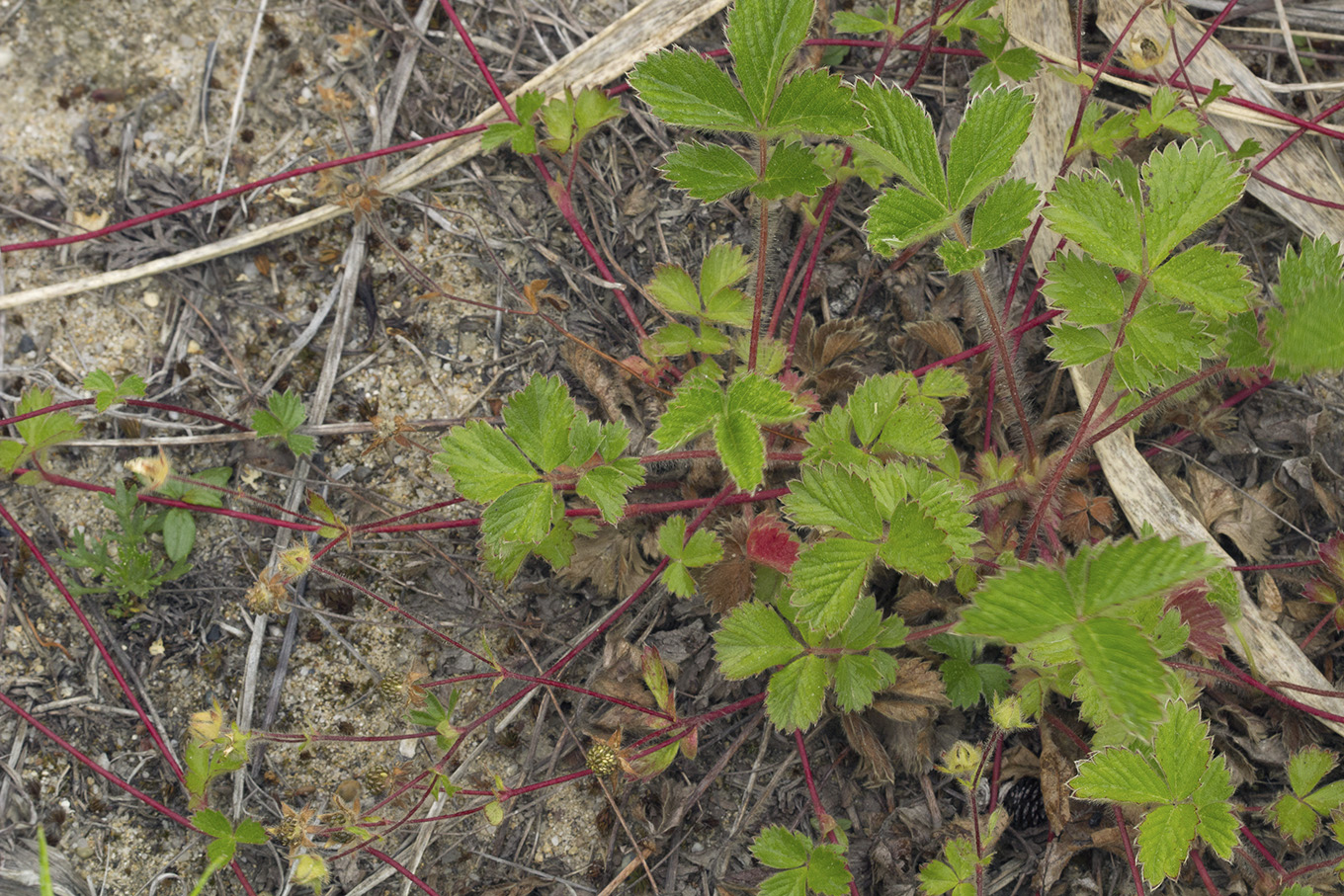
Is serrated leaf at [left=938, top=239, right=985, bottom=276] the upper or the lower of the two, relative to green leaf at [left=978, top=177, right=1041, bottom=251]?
lower

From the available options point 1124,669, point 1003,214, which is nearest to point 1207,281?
point 1003,214

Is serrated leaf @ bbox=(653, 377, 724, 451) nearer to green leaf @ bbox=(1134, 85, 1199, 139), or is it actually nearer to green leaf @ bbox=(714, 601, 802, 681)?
green leaf @ bbox=(714, 601, 802, 681)

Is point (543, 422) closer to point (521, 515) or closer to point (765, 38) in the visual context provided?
point (521, 515)

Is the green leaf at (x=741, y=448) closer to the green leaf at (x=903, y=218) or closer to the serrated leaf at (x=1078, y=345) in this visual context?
the green leaf at (x=903, y=218)

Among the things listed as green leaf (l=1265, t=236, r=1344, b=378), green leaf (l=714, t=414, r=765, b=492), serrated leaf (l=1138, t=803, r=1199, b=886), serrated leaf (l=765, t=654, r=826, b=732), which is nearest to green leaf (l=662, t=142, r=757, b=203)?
green leaf (l=714, t=414, r=765, b=492)

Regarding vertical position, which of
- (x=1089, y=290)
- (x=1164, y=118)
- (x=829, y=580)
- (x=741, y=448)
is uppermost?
(x=1164, y=118)

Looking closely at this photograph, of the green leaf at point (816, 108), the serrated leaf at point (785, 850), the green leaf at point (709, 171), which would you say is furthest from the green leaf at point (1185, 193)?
the serrated leaf at point (785, 850)

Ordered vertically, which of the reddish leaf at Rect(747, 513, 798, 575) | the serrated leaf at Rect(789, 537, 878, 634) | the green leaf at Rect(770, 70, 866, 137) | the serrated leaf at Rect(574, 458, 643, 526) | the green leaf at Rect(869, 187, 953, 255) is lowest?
the reddish leaf at Rect(747, 513, 798, 575)
